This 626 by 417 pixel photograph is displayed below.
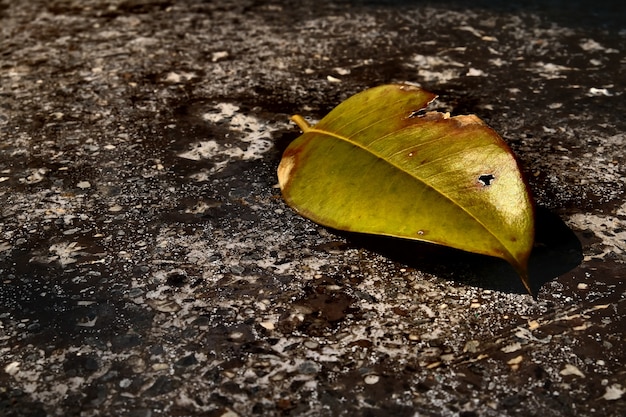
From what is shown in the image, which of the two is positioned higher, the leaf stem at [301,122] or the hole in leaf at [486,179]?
the hole in leaf at [486,179]

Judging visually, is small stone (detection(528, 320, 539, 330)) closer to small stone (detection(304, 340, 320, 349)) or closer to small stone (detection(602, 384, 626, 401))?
small stone (detection(602, 384, 626, 401))

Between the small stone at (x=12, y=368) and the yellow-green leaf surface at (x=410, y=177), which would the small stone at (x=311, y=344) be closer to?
the yellow-green leaf surface at (x=410, y=177)

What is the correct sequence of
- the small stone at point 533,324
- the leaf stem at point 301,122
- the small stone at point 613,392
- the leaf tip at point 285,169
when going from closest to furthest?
the small stone at point 613,392 → the small stone at point 533,324 → the leaf tip at point 285,169 → the leaf stem at point 301,122

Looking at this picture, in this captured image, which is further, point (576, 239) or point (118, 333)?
point (576, 239)

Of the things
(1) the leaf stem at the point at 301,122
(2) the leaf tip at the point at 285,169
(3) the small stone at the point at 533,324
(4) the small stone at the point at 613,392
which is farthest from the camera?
(1) the leaf stem at the point at 301,122

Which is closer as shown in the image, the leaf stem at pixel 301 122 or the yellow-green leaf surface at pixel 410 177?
the yellow-green leaf surface at pixel 410 177

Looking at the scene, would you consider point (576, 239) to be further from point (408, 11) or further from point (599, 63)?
point (408, 11)

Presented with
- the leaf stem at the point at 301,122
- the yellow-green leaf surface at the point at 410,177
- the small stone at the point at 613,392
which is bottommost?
the leaf stem at the point at 301,122

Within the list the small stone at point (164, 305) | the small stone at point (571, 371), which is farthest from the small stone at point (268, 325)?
the small stone at point (571, 371)

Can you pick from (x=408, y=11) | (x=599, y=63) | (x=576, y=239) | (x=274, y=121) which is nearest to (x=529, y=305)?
(x=576, y=239)
